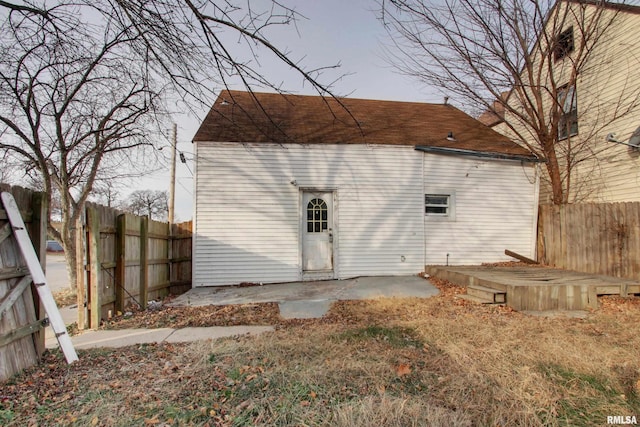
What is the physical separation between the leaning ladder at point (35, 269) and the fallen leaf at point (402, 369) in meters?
3.33

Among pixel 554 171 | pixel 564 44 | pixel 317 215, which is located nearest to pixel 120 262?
pixel 317 215

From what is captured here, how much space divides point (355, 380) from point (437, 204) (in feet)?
25.1

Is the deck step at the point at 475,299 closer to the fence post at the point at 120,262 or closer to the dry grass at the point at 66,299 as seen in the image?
the fence post at the point at 120,262

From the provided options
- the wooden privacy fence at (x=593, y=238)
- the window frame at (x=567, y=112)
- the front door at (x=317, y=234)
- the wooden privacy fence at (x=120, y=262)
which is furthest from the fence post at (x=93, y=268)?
the window frame at (x=567, y=112)

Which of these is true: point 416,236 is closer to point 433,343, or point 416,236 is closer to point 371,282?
point 371,282

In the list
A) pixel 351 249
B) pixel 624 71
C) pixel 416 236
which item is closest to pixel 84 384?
pixel 351 249

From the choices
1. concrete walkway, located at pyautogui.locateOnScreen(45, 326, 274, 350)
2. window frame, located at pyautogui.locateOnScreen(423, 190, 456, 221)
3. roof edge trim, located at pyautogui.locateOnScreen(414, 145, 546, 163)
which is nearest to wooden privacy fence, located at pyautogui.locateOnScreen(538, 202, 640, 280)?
roof edge trim, located at pyautogui.locateOnScreen(414, 145, 546, 163)

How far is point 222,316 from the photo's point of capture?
588cm

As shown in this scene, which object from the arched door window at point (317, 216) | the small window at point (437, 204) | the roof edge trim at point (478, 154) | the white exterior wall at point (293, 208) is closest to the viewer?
the white exterior wall at point (293, 208)

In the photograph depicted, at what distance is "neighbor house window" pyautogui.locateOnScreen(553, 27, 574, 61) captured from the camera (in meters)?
10.7

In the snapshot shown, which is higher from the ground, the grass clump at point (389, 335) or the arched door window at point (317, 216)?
the arched door window at point (317, 216)

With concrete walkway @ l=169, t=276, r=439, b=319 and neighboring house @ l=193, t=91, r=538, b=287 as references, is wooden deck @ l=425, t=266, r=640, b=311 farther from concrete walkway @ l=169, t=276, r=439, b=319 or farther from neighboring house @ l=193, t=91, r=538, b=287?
neighboring house @ l=193, t=91, r=538, b=287

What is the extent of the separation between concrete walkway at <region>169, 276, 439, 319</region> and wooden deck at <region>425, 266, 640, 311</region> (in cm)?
127

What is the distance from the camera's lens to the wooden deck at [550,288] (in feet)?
19.9
